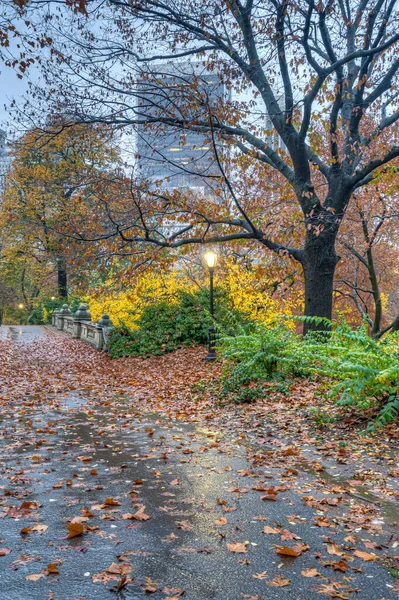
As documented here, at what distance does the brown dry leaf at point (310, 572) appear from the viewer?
2.92 meters

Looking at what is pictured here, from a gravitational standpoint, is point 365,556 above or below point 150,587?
above

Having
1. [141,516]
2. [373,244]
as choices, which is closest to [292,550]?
[141,516]

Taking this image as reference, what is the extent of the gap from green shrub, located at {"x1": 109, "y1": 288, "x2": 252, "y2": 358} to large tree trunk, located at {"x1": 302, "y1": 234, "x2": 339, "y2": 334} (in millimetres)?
4519

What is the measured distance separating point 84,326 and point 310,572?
71.9 feet

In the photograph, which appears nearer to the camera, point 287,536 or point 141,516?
point 287,536

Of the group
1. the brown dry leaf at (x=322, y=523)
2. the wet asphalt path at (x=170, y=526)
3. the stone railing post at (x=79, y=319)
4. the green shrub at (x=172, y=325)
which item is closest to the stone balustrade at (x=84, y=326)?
the stone railing post at (x=79, y=319)

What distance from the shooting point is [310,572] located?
295 cm

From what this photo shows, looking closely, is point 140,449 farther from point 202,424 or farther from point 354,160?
point 354,160

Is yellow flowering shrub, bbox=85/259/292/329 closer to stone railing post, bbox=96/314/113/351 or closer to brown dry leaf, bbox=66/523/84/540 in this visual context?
stone railing post, bbox=96/314/113/351

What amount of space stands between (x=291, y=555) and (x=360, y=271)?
2361 centimetres

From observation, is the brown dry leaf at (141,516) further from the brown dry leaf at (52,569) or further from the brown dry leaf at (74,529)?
the brown dry leaf at (52,569)

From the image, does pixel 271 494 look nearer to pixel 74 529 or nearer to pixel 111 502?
pixel 111 502

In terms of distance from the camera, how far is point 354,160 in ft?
36.4

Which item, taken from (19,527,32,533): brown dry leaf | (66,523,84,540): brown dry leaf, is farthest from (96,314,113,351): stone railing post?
(66,523,84,540): brown dry leaf
